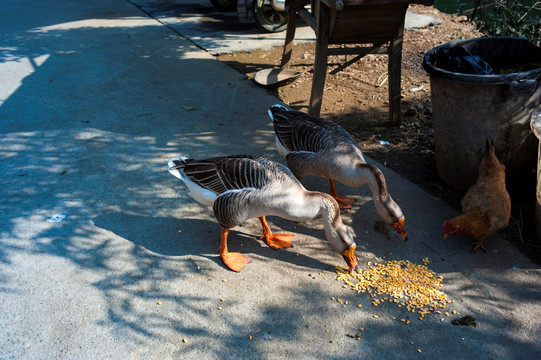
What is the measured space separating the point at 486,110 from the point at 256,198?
6.44ft

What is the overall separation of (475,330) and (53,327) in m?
2.58

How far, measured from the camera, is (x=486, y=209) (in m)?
3.10

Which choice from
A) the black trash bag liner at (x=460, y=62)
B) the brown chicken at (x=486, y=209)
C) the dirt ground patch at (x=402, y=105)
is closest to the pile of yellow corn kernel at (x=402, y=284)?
the brown chicken at (x=486, y=209)

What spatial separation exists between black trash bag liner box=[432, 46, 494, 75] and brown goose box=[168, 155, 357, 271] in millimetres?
1687

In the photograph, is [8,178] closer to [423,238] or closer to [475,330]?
[423,238]

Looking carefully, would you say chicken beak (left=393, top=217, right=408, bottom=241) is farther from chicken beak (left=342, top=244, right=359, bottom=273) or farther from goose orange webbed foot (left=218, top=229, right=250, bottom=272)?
goose orange webbed foot (left=218, top=229, right=250, bottom=272)

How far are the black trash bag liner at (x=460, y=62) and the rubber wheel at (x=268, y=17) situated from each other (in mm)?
4744

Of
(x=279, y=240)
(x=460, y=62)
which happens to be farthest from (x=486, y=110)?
(x=279, y=240)

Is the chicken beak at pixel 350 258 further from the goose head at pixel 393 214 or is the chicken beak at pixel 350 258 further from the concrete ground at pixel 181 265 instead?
the goose head at pixel 393 214

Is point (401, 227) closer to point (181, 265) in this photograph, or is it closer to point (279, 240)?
point (279, 240)

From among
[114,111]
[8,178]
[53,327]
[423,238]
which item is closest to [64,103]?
[114,111]

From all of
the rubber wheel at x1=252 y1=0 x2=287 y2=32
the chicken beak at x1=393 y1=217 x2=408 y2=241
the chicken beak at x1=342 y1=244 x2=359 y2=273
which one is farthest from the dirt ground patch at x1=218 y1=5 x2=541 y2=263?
the chicken beak at x1=342 y1=244 x2=359 y2=273

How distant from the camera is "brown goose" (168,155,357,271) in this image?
2969 millimetres

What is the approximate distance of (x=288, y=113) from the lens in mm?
3930
